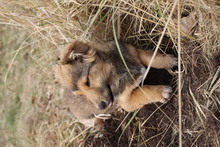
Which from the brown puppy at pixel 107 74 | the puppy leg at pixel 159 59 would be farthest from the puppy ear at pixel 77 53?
the puppy leg at pixel 159 59

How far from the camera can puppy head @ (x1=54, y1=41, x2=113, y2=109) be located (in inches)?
127

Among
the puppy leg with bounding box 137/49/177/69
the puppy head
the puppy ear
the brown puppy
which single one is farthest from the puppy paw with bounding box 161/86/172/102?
the puppy ear

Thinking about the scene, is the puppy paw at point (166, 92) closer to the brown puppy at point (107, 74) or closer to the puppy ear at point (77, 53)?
the brown puppy at point (107, 74)

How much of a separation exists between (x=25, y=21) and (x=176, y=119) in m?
2.42

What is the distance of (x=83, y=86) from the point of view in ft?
10.7

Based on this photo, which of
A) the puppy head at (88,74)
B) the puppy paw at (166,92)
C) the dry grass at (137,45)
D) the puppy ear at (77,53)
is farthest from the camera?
the puppy paw at (166,92)

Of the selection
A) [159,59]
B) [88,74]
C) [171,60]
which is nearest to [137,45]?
[159,59]

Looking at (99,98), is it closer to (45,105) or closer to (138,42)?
(138,42)

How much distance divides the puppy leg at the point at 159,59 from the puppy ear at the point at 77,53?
68 cm

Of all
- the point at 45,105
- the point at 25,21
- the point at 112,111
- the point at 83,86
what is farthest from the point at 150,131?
the point at 45,105

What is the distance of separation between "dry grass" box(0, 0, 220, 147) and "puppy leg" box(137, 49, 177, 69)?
0.11 meters

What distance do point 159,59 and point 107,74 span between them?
0.69 metres

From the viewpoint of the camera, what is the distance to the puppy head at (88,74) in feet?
10.6

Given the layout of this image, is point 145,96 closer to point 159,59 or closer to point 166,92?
point 166,92
